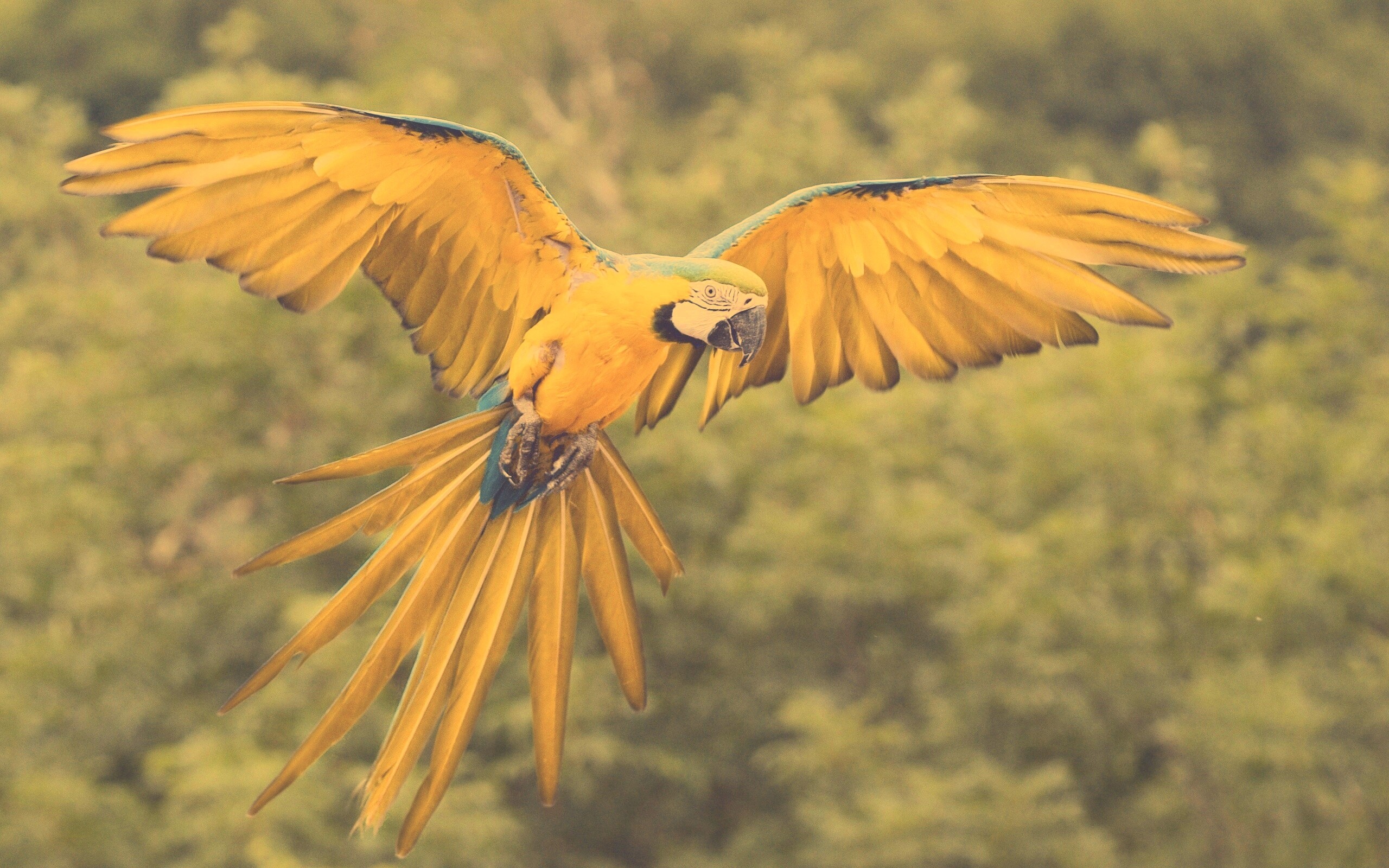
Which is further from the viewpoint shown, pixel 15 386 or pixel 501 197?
A: pixel 15 386

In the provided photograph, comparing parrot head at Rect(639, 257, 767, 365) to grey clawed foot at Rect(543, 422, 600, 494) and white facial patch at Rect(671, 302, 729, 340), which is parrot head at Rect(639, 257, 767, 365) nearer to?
white facial patch at Rect(671, 302, 729, 340)

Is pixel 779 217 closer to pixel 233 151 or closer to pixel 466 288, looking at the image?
A: pixel 466 288

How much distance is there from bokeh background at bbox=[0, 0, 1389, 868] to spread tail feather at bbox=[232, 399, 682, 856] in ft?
15.3

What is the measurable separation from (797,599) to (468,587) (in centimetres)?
611

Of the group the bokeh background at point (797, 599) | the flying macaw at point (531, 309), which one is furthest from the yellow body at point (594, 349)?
the bokeh background at point (797, 599)

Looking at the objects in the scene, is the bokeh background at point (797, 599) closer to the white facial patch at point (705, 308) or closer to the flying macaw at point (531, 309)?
the flying macaw at point (531, 309)

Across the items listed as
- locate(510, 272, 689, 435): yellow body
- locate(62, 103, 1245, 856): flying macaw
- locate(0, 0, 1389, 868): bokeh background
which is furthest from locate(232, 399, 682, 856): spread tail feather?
locate(0, 0, 1389, 868): bokeh background

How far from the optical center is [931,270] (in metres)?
2.18

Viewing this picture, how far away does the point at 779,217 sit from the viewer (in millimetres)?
2023

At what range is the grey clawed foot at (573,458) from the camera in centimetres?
196

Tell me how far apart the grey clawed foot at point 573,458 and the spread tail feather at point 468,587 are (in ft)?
0.20

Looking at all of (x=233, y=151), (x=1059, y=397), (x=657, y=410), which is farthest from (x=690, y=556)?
(x=233, y=151)

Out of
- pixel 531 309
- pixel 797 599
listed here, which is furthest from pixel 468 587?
pixel 797 599

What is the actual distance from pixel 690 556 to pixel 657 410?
5.70 meters
